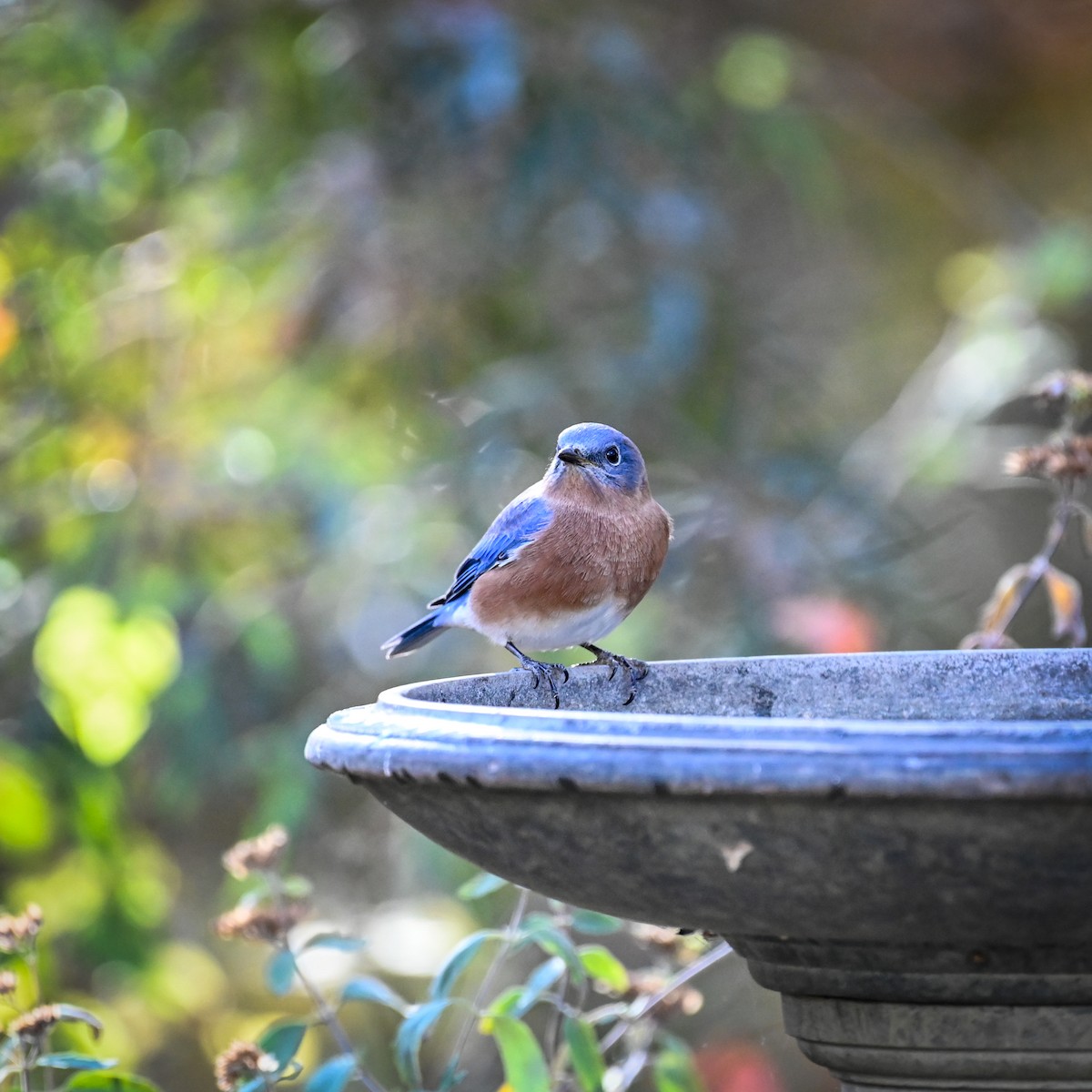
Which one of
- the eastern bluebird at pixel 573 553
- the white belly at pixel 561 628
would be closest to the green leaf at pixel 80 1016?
the eastern bluebird at pixel 573 553

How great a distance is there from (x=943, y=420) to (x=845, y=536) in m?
1.22

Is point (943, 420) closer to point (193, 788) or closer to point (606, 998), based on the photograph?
point (606, 998)

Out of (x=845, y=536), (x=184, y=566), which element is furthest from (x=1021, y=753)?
(x=184, y=566)

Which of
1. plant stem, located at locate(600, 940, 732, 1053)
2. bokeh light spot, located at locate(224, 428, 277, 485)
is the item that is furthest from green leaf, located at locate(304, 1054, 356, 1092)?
bokeh light spot, located at locate(224, 428, 277, 485)

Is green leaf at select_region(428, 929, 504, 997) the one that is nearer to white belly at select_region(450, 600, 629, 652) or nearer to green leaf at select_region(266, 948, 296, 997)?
green leaf at select_region(266, 948, 296, 997)

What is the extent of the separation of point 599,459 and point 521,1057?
109 cm

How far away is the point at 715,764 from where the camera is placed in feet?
3.80

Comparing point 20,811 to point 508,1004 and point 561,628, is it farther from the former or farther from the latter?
point 508,1004

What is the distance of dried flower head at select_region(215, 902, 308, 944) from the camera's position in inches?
77.7

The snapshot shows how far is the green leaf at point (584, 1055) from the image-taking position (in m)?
1.86

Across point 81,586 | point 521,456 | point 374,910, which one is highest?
point 521,456

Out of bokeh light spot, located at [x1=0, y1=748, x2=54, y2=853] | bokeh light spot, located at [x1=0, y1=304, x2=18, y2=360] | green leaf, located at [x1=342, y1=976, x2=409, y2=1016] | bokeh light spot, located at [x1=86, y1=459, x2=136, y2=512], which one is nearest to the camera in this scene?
green leaf, located at [x1=342, y1=976, x2=409, y2=1016]

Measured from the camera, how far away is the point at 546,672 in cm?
227

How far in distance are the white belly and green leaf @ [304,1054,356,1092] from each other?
825 mm
